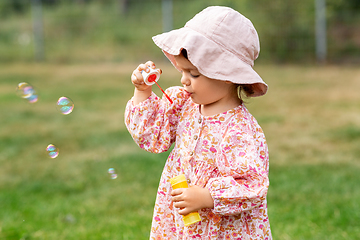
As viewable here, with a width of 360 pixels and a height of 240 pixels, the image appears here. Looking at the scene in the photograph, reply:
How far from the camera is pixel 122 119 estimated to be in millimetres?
6559

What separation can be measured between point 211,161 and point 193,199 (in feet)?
0.64

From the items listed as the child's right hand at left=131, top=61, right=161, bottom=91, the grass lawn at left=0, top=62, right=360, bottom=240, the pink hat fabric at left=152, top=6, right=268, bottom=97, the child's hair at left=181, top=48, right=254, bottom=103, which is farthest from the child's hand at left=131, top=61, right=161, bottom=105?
the grass lawn at left=0, top=62, right=360, bottom=240

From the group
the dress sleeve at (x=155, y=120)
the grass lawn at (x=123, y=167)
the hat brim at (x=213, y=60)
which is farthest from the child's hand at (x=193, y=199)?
the grass lawn at (x=123, y=167)

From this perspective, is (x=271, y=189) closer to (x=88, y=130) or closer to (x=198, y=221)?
(x=198, y=221)

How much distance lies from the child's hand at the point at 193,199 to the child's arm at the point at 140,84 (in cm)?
45

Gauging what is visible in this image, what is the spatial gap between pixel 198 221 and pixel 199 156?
0.82 ft

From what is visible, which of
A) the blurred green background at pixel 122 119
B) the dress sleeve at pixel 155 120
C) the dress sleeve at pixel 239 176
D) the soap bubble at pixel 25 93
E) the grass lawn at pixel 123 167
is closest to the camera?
the dress sleeve at pixel 239 176

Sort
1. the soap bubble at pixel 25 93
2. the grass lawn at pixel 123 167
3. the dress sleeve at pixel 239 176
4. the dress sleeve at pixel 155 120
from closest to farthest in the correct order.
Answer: the dress sleeve at pixel 239 176 < the dress sleeve at pixel 155 120 < the soap bubble at pixel 25 93 < the grass lawn at pixel 123 167

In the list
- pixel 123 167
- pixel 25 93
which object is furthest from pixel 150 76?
pixel 123 167

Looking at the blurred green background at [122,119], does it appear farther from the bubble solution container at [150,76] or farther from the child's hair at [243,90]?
the bubble solution container at [150,76]

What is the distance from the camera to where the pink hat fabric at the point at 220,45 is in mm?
1844

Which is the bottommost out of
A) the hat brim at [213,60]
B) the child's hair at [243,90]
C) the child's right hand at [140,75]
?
the child's hair at [243,90]

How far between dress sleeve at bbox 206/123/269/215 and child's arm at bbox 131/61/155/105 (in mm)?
384

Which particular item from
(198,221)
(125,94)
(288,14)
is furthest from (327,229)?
(288,14)
